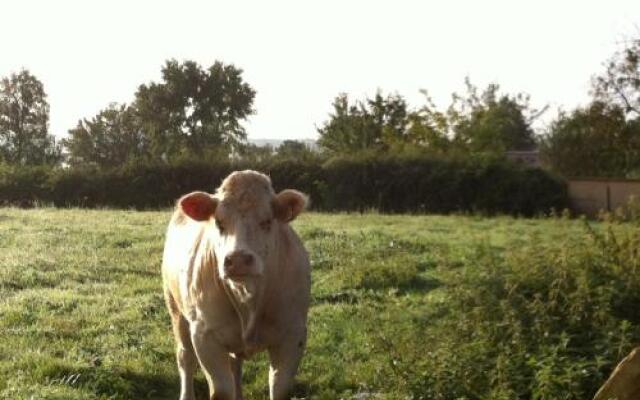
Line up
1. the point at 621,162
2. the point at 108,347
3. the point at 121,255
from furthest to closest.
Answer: the point at 621,162 < the point at 121,255 < the point at 108,347

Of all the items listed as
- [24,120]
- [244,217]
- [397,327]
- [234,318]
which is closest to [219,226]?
[244,217]

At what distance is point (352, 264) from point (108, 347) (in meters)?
6.01

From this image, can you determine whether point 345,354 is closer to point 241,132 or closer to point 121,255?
point 121,255

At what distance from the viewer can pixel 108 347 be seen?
9.44 metres

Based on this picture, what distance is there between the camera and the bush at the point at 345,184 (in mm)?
A: 33438

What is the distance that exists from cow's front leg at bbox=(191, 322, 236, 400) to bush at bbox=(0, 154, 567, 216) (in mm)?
26112

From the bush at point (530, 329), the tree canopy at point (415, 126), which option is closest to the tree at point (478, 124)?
the tree canopy at point (415, 126)

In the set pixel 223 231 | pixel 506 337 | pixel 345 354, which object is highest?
pixel 223 231

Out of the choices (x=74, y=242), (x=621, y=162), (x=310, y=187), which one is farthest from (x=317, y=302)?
(x=621, y=162)

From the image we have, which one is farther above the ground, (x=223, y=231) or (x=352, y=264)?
(x=223, y=231)

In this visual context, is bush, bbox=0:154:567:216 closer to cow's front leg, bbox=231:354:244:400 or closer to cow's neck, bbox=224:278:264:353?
cow's front leg, bbox=231:354:244:400

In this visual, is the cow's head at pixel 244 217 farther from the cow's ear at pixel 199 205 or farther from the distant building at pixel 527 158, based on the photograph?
the distant building at pixel 527 158

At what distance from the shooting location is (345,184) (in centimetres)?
3603

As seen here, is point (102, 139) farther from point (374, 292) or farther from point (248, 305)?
point (248, 305)
